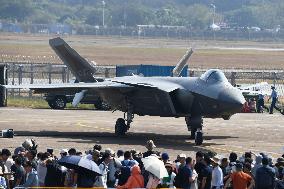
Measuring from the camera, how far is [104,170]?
21484 mm

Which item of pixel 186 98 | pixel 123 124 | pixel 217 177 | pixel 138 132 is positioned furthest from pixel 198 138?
pixel 217 177

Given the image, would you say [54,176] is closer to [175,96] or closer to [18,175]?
[18,175]

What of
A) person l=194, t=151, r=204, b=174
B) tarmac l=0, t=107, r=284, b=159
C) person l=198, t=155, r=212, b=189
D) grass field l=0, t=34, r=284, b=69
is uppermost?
person l=194, t=151, r=204, b=174

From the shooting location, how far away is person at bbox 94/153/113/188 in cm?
2045

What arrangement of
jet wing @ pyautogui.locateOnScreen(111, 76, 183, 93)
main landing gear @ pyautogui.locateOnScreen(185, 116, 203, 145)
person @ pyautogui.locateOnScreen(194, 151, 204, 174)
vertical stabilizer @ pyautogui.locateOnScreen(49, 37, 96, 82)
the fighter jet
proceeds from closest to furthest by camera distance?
person @ pyautogui.locateOnScreen(194, 151, 204, 174) < the fighter jet < main landing gear @ pyautogui.locateOnScreen(185, 116, 203, 145) < jet wing @ pyautogui.locateOnScreen(111, 76, 183, 93) < vertical stabilizer @ pyautogui.locateOnScreen(49, 37, 96, 82)

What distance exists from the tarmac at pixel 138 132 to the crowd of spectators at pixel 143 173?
988cm

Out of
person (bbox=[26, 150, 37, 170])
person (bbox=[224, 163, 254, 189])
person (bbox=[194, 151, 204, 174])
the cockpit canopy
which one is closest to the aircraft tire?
the cockpit canopy

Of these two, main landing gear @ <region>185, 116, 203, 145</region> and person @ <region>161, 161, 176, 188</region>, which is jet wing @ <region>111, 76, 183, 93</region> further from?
person @ <region>161, 161, 176, 188</region>

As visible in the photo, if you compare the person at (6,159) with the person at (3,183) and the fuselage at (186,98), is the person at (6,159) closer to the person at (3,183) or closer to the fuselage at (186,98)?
the person at (3,183)

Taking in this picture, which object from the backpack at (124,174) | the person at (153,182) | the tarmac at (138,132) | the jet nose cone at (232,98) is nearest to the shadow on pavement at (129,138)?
the tarmac at (138,132)

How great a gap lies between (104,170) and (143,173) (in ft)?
3.13

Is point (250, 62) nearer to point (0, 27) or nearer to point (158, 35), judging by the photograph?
point (158, 35)

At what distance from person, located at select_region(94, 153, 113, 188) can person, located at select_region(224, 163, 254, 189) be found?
2601 millimetres

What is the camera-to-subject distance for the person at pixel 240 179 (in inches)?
815
